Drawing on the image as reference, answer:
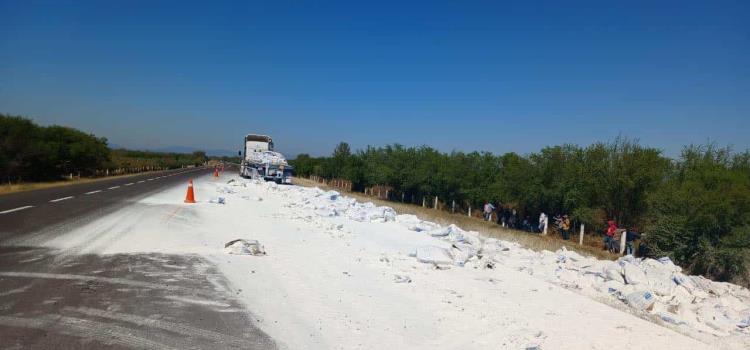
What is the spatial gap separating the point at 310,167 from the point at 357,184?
30.1m

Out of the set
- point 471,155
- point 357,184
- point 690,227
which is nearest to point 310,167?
point 357,184

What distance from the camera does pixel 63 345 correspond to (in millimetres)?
4637

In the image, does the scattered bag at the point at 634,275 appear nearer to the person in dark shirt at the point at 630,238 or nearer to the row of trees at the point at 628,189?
the row of trees at the point at 628,189

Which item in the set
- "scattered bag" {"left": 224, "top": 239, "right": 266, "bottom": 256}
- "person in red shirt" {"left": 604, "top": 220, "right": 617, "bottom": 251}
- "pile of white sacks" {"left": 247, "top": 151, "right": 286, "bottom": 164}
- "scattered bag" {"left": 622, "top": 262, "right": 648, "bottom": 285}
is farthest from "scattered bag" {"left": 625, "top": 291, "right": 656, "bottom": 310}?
"pile of white sacks" {"left": 247, "top": 151, "right": 286, "bottom": 164}

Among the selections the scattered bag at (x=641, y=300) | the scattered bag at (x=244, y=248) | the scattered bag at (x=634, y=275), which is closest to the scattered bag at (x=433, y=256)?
the scattered bag at (x=244, y=248)

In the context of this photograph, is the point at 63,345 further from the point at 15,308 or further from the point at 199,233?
the point at 199,233

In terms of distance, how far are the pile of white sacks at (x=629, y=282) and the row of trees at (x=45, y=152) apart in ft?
110

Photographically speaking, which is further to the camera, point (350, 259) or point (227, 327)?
point (350, 259)

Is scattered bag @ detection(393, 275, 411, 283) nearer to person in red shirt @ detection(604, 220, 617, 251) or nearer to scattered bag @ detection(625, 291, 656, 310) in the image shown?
scattered bag @ detection(625, 291, 656, 310)

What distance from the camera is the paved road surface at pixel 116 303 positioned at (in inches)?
195

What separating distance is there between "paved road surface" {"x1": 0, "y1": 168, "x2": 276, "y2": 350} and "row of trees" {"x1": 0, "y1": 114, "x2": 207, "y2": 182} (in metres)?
29.8

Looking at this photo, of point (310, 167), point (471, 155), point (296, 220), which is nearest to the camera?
point (296, 220)

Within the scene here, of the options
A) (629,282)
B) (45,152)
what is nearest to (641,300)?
(629,282)

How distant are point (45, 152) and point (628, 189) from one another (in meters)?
41.0
